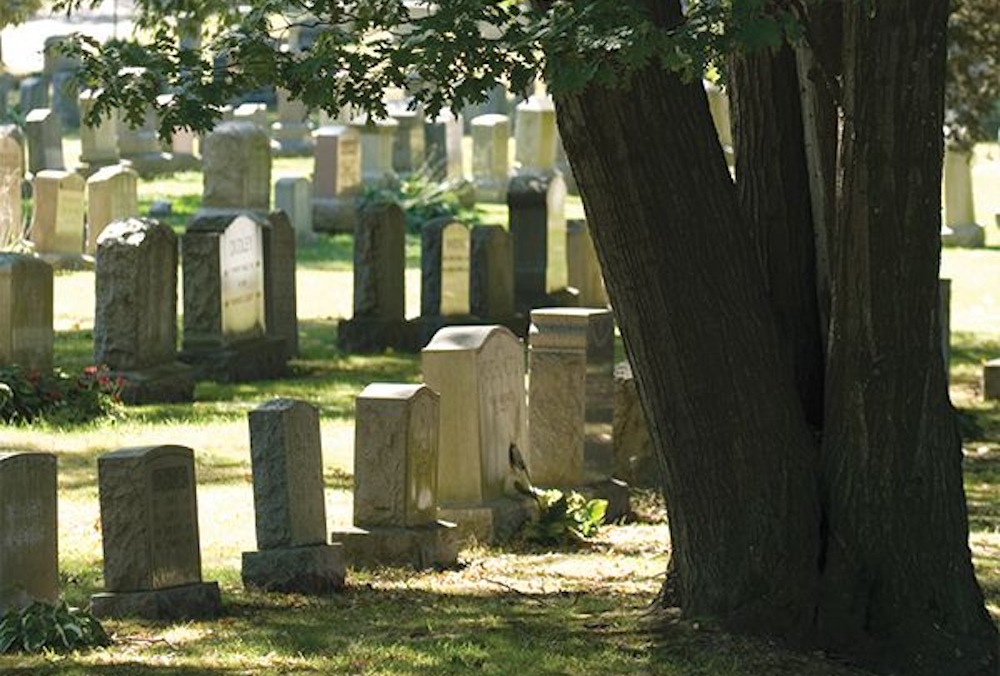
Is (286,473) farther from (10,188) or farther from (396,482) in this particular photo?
(10,188)

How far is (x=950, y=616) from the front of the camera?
8859 mm

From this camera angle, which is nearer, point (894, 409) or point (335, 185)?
point (894, 409)

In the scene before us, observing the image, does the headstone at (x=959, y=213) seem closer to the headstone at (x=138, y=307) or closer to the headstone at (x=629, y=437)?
the headstone at (x=138, y=307)

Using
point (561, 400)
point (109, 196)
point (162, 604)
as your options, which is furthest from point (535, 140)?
point (162, 604)

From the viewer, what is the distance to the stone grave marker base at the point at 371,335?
1967 centimetres

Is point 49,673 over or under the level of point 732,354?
under

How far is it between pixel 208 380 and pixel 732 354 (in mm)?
9374

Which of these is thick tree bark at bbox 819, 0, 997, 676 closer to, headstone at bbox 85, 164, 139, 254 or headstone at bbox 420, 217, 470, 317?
headstone at bbox 420, 217, 470, 317

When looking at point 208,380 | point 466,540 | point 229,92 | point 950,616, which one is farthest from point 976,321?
point 229,92

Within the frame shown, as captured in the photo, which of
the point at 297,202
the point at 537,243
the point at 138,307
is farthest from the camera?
the point at 297,202

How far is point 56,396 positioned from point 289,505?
5.84m

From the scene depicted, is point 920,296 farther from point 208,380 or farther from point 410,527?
point 208,380

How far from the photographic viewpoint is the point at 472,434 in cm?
1154

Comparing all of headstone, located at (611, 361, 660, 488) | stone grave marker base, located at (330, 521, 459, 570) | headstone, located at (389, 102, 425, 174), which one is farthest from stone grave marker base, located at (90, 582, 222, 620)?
headstone, located at (389, 102, 425, 174)
